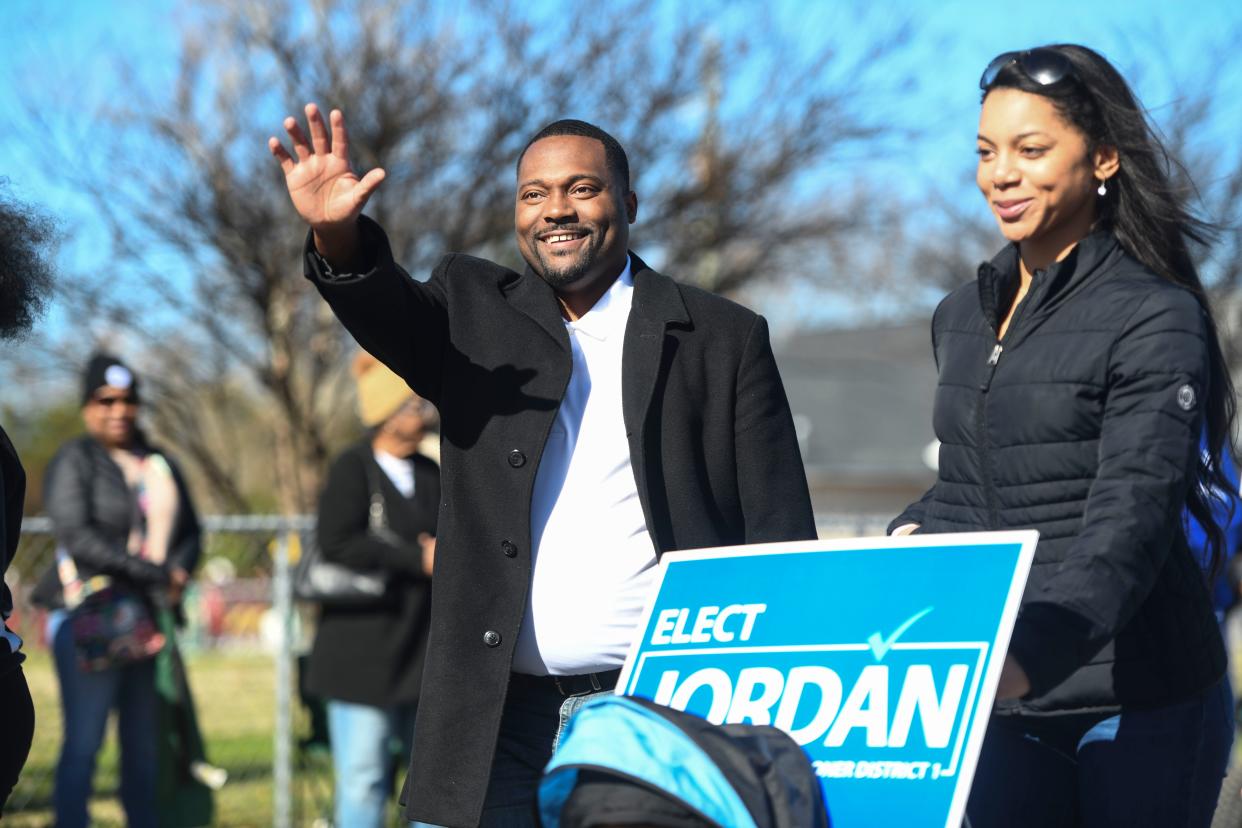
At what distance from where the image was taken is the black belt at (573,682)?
11.3ft

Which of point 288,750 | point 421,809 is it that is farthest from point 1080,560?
point 288,750

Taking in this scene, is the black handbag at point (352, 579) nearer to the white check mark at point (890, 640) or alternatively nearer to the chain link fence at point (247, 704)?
the chain link fence at point (247, 704)

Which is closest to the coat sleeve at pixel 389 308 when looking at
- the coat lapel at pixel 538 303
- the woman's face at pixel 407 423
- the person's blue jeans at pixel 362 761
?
the coat lapel at pixel 538 303

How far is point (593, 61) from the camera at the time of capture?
47.7ft

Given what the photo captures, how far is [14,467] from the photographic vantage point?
3.62 m

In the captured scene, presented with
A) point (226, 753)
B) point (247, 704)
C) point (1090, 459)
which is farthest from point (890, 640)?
point (247, 704)

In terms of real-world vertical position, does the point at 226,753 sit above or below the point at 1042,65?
below

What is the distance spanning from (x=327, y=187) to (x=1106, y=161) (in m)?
1.60

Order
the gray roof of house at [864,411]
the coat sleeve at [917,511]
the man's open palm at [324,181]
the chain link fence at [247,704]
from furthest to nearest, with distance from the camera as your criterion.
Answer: the gray roof of house at [864,411]
the chain link fence at [247,704]
the coat sleeve at [917,511]
the man's open palm at [324,181]

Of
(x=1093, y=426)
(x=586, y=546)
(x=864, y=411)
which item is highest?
(x=864, y=411)

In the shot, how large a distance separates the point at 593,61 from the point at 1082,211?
11.6 metres

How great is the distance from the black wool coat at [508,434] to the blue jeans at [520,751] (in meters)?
0.11

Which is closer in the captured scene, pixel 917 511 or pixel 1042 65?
pixel 1042 65

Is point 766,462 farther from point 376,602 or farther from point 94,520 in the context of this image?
point 94,520
